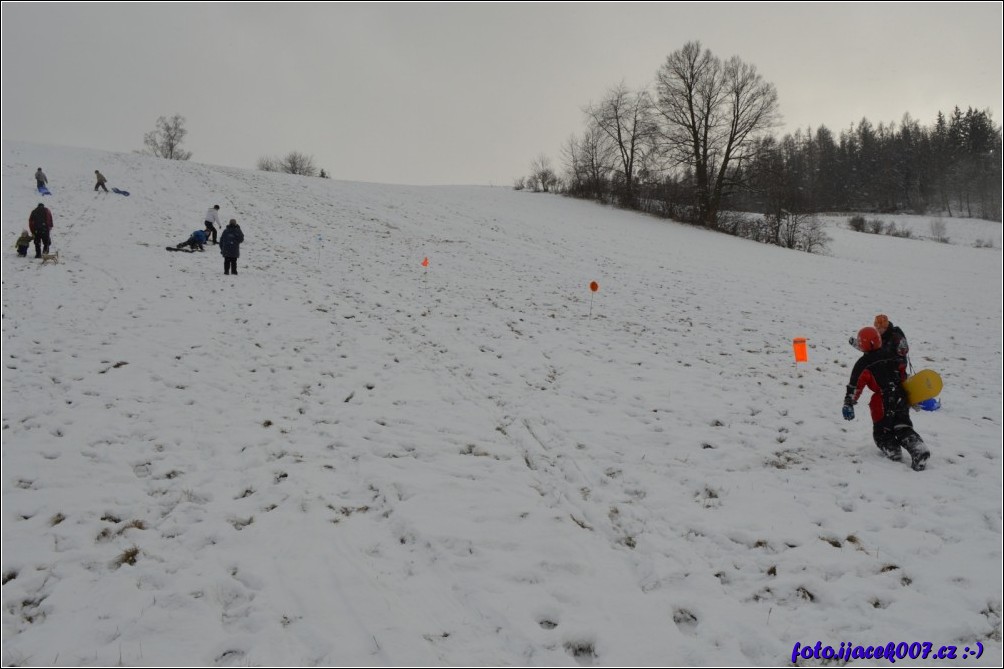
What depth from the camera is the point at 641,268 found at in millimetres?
18875

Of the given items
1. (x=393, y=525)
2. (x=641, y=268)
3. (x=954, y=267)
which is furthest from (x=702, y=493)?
(x=954, y=267)

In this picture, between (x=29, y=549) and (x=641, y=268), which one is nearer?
A: (x=29, y=549)

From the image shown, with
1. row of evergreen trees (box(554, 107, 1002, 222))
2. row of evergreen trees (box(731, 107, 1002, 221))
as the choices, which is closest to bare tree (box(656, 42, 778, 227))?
row of evergreen trees (box(554, 107, 1002, 222))

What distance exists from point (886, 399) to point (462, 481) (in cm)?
550

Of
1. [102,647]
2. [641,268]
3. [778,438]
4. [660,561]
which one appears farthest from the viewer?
[641,268]

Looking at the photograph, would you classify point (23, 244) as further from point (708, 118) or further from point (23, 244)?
point (708, 118)

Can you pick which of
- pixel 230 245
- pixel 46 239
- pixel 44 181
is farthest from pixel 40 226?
pixel 44 181

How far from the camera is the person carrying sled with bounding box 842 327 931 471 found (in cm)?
599

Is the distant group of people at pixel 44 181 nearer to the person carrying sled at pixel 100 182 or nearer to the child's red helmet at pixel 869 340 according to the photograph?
the person carrying sled at pixel 100 182

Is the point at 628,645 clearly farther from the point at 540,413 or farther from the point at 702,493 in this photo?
the point at 540,413

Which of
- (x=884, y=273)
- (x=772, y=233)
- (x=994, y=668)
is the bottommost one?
(x=994, y=668)

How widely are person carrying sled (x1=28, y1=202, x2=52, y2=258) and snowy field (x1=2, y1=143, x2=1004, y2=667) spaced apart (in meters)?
0.65

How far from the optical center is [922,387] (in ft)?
19.4

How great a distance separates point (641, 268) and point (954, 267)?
20.6 m
